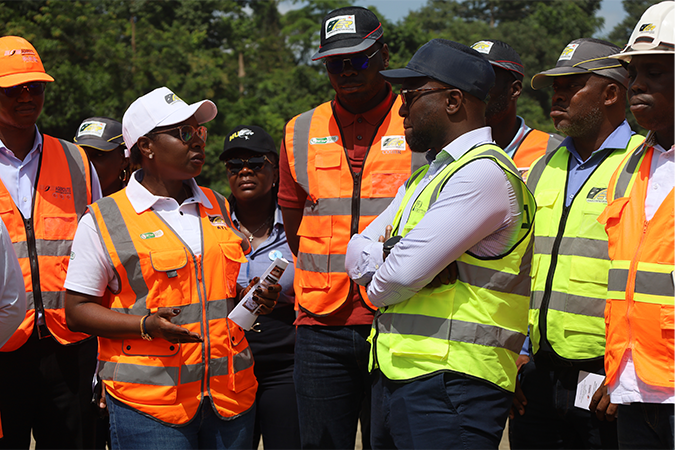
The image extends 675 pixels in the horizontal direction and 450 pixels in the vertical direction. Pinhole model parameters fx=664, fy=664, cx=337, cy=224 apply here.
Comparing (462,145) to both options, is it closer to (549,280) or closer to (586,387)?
(549,280)

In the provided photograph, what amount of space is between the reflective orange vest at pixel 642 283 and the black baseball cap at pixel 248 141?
8.30 feet

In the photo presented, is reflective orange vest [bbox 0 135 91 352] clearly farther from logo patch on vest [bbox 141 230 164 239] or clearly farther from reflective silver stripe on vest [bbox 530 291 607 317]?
reflective silver stripe on vest [bbox 530 291 607 317]

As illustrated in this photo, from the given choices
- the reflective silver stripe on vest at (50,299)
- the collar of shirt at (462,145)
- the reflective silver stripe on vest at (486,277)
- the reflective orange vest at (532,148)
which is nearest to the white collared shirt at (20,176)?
the reflective silver stripe on vest at (50,299)

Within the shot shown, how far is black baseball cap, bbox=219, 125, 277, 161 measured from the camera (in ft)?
15.3

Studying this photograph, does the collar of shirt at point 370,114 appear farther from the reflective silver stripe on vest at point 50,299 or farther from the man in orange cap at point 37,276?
the reflective silver stripe on vest at point 50,299

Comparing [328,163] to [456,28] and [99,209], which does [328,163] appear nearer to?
[99,209]

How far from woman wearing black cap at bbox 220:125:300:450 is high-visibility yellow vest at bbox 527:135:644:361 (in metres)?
1.55

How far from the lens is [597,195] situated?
3.43m

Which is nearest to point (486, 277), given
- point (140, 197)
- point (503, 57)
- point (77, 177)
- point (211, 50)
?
point (140, 197)

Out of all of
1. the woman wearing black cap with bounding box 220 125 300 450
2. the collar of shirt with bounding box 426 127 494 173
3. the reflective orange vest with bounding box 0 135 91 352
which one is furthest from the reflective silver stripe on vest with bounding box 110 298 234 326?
the collar of shirt with bounding box 426 127 494 173

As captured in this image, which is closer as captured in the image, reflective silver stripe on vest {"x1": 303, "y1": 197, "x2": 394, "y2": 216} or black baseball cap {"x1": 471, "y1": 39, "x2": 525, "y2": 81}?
reflective silver stripe on vest {"x1": 303, "y1": 197, "x2": 394, "y2": 216}

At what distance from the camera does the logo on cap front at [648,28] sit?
9.00 ft

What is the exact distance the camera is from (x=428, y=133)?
114 inches

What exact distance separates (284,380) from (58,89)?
72.6 ft
